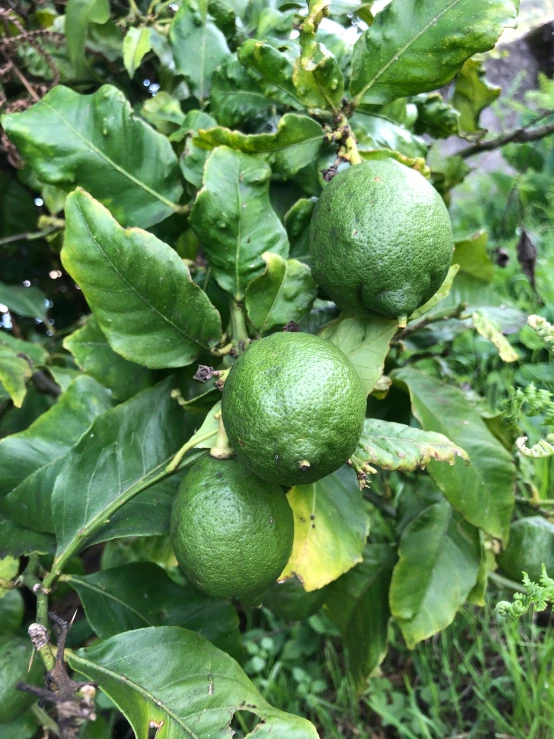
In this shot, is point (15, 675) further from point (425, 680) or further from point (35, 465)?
point (425, 680)

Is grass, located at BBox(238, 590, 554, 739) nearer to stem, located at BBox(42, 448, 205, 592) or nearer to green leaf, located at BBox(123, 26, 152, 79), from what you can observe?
stem, located at BBox(42, 448, 205, 592)

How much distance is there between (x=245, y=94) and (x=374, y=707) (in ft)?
5.40

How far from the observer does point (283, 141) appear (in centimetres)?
97

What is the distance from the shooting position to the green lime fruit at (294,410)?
27.4 inches

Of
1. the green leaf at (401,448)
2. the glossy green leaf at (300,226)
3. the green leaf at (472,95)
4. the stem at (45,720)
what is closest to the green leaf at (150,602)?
the stem at (45,720)

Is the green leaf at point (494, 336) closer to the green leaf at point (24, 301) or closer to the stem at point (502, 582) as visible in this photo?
the stem at point (502, 582)

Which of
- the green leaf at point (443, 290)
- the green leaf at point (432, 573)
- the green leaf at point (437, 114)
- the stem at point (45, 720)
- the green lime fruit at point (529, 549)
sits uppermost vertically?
the green leaf at point (437, 114)

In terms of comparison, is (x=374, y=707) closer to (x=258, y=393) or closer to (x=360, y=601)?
(x=360, y=601)

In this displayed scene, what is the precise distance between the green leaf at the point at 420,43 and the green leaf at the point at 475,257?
43cm

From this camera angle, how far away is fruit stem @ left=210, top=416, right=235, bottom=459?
0.82 meters

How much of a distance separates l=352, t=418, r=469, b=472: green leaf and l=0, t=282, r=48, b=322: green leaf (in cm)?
102

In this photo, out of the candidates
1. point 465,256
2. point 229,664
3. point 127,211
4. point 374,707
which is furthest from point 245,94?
point 374,707

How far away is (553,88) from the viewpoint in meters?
2.63

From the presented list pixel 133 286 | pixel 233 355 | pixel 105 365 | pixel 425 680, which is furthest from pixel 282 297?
pixel 425 680
